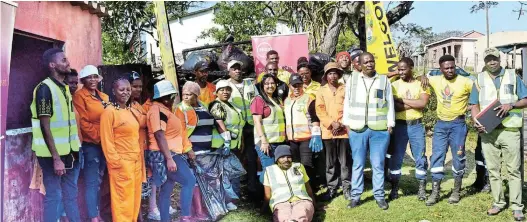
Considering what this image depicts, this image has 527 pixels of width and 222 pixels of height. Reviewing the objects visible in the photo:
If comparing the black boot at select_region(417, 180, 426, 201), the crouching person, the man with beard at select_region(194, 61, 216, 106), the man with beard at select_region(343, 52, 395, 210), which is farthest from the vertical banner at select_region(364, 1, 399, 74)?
the man with beard at select_region(194, 61, 216, 106)

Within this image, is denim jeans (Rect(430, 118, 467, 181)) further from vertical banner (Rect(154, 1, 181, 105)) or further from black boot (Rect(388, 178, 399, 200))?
vertical banner (Rect(154, 1, 181, 105))

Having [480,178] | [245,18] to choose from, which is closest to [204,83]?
[480,178]

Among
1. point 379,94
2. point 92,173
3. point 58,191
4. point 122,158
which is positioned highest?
point 379,94

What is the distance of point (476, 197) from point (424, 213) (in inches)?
37.5

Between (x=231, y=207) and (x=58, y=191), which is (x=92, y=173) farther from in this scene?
(x=231, y=207)

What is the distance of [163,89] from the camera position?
4.77 m

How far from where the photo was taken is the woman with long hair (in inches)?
219

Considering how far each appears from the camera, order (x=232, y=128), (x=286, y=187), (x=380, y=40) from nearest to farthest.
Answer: (x=286, y=187)
(x=232, y=128)
(x=380, y=40)

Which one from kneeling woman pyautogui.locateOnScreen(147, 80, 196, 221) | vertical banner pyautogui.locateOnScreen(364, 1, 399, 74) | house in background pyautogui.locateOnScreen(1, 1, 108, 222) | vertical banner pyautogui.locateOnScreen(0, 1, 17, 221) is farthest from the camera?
vertical banner pyautogui.locateOnScreen(364, 1, 399, 74)

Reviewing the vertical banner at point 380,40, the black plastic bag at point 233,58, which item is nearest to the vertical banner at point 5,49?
the black plastic bag at point 233,58

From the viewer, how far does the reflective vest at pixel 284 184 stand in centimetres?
525

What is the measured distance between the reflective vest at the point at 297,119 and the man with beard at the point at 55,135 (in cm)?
242

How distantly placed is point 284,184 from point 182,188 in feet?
3.54

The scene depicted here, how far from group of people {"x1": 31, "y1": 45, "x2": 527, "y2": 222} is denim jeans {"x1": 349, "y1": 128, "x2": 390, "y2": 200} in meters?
0.01
